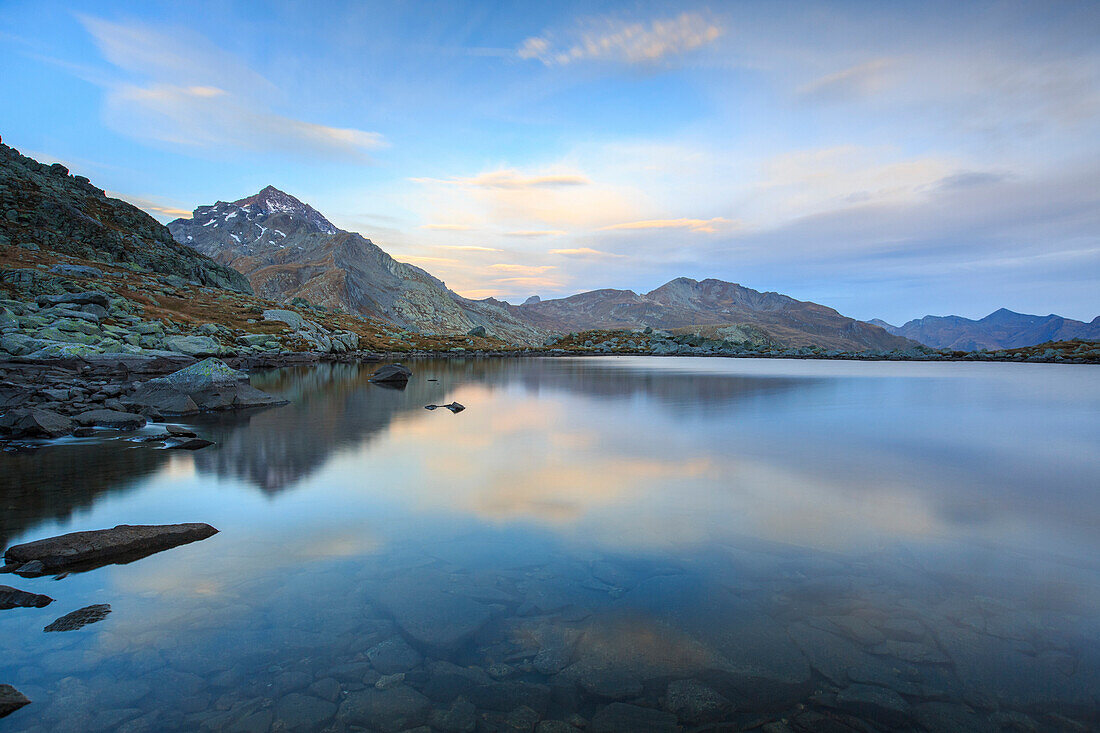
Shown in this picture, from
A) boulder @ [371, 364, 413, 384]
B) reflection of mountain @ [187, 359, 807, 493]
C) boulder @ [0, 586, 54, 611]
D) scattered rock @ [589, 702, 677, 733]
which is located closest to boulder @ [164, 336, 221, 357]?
reflection of mountain @ [187, 359, 807, 493]

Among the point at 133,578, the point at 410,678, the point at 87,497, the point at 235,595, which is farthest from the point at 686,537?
the point at 87,497

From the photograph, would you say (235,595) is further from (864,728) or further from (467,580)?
(864,728)

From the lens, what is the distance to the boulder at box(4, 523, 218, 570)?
335 inches

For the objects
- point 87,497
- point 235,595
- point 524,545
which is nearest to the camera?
point 235,595

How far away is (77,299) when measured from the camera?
46469 mm

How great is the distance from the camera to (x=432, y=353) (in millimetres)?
103062

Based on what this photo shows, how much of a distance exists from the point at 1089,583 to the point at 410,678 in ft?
35.5

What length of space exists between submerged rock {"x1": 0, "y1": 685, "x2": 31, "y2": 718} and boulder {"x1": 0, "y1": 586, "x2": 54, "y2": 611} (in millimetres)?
2425

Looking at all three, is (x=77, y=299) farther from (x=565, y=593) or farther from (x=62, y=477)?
(x=565, y=593)

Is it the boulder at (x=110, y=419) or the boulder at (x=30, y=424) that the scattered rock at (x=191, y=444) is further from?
the boulder at (x=110, y=419)

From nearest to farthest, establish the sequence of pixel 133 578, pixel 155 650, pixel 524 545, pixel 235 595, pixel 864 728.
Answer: pixel 864 728 → pixel 155 650 → pixel 235 595 → pixel 133 578 → pixel 524 545

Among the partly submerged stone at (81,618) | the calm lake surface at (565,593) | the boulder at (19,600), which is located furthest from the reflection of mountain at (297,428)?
the partly submerged stone at (81,618)

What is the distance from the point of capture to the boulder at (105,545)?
8508 millimetres

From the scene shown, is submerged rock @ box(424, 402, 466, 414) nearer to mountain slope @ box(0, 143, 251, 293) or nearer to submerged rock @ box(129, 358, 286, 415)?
submerged rock @ box(129, 358, 286, 415)
